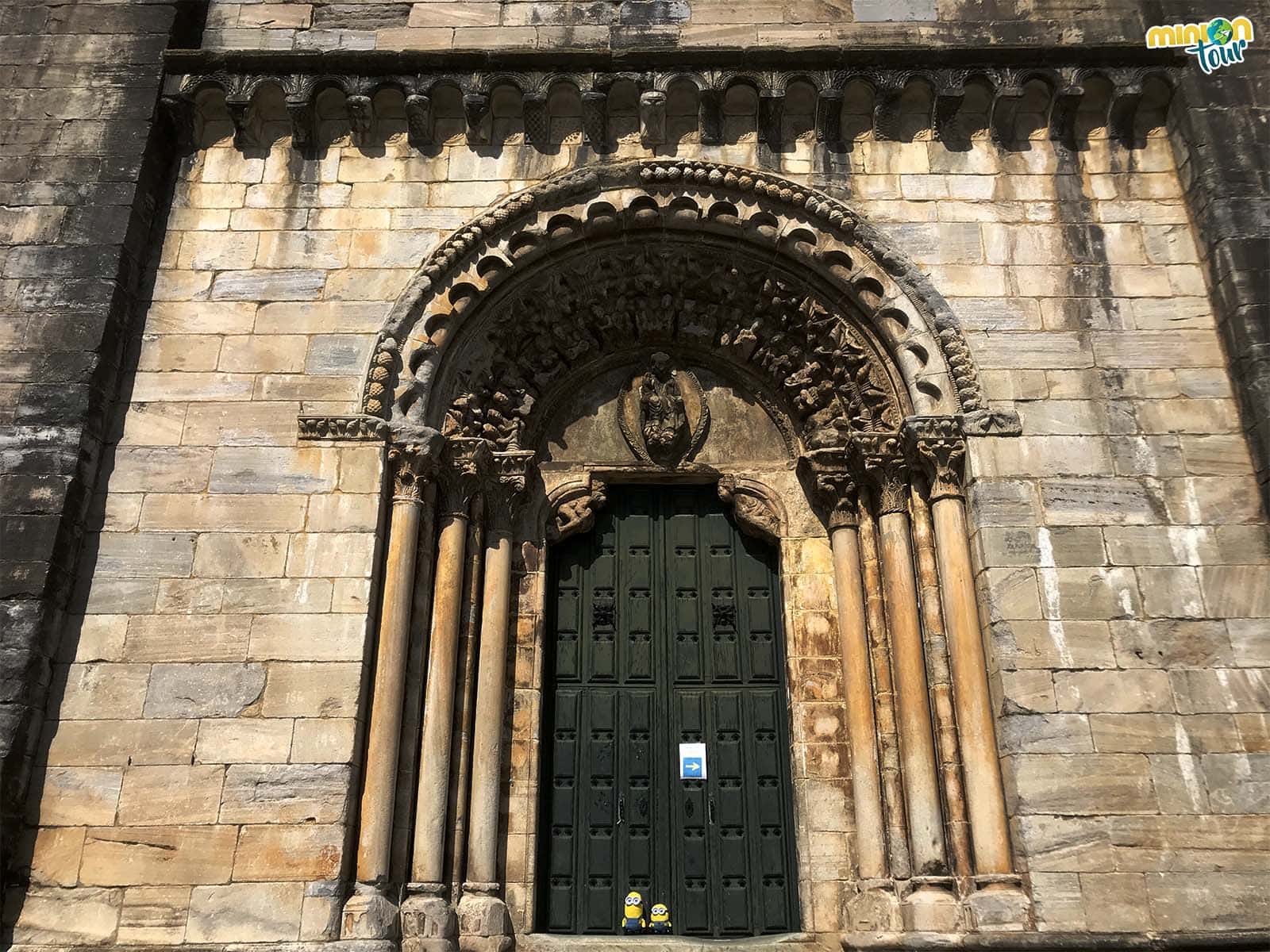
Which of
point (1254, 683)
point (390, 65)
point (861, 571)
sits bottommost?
point (1254, 683)

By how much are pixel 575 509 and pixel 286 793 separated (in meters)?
2.86

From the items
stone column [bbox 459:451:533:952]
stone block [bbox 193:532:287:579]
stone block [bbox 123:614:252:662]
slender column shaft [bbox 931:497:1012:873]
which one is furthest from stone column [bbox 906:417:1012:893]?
stone block [bbox 123:614:252:662]

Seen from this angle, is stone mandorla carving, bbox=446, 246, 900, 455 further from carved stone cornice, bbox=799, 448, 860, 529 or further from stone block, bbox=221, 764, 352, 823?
stone block, bbox=221, 764, 352, 823

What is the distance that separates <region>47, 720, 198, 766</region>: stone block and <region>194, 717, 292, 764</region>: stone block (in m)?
0.08

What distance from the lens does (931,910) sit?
5.82 metres

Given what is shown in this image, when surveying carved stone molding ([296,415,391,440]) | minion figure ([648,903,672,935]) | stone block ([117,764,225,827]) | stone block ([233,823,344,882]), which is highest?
carved stone molding ([296,415,391,440])

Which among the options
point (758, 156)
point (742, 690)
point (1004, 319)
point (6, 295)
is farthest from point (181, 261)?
point (1004, 319)

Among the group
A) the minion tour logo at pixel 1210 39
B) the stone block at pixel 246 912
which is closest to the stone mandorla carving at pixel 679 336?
the stone block at pixel 246 912

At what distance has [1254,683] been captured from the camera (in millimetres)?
5895

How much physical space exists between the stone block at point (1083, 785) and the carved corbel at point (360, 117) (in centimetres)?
611

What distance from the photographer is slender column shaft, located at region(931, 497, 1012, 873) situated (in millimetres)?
5832

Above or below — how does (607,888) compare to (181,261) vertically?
below

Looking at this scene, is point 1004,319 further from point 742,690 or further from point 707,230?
point 742,690

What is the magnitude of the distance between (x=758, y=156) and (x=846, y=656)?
367cm
